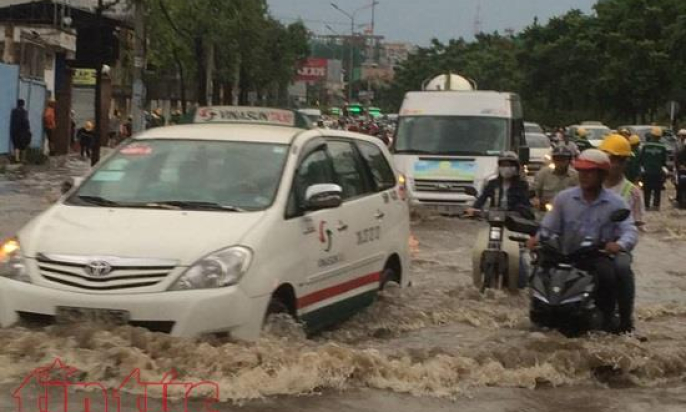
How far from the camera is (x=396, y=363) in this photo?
7.60m

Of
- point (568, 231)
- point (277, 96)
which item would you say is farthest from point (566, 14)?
point (568, 231)

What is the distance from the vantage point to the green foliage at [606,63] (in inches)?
2410

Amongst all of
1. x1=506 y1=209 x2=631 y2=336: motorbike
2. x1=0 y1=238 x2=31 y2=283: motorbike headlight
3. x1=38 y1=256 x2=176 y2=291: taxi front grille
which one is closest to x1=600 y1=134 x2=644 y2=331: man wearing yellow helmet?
x1=506 y1=209 x2=631 y2=336: motorbike

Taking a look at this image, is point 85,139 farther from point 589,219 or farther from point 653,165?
point 589,219

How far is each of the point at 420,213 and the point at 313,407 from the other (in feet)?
49.7

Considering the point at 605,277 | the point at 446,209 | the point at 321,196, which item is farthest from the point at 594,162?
the point at 446,209

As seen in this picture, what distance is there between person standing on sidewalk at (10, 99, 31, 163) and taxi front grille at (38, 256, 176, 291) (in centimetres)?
2335

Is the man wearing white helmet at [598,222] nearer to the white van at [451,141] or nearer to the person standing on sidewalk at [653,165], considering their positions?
the white van at [451,141]

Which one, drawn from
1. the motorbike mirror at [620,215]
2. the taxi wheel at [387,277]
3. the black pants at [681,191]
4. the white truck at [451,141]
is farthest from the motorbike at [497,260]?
the black pants at [681,191]

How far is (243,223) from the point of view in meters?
7.75

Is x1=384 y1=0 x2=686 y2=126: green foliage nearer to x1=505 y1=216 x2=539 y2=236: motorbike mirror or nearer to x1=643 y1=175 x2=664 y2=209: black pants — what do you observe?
x1=643 y1=175 x2=664 y2=209: black pants

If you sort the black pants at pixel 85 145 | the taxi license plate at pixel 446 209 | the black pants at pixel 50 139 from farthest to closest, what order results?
the black pants at pixel 85 145 < the black pants at pixel 50 139 < the taxi license plate at pixel 446 209

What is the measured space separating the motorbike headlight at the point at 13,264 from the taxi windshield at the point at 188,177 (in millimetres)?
810

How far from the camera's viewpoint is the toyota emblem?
722 centimetres
